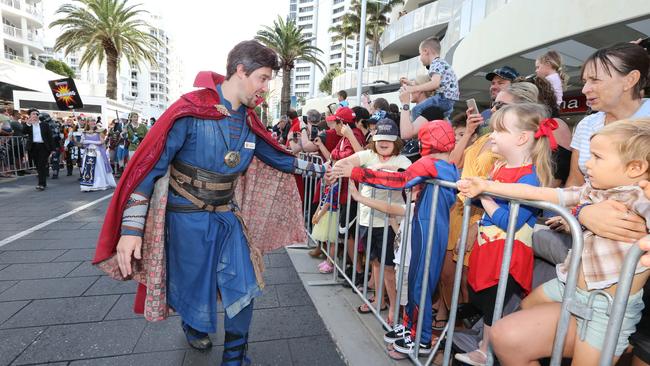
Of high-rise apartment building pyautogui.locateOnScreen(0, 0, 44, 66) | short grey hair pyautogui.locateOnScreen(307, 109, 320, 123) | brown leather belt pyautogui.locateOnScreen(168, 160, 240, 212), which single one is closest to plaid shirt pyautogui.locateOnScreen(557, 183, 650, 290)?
brown leather belt pyautogui.locateOnScreen(168, 160, 240, 212)

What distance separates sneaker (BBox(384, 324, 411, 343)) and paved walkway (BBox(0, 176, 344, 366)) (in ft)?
1.33

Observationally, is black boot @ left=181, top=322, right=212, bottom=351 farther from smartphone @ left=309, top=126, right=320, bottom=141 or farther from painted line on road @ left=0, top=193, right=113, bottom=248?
smartphone @ left=309, top=126, right=320, bottom=141

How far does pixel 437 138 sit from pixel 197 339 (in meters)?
2.27

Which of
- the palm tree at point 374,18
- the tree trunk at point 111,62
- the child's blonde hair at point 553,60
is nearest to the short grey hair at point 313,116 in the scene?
the child's blonde hair at point 553,60

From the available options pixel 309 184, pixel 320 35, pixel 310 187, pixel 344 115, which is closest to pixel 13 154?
pixel 309 184

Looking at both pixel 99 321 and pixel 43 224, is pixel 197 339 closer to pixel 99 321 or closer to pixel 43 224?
pixel 99 321

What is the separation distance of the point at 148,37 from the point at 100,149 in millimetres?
21436

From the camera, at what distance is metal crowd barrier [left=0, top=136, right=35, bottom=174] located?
10.6m

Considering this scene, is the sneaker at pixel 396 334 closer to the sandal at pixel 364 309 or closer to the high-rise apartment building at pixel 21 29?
the sandal at pixel 364 309

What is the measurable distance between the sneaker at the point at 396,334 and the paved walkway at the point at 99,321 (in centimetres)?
40

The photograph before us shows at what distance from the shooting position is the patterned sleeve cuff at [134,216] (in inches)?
79.9

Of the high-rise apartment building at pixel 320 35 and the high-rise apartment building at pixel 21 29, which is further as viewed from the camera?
the high-rise apartment building at pixel 320 35

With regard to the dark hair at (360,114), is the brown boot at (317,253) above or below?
below

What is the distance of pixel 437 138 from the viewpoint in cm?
252
